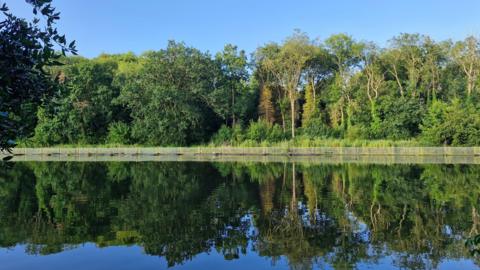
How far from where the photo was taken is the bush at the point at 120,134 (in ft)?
157

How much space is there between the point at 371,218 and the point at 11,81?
11.9 m

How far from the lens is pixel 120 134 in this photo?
47.9 metres

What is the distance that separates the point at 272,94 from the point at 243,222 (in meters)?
43.1

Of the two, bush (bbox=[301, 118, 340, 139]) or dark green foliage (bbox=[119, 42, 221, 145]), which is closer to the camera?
bush (bbox=[301, 118, 340, 139])

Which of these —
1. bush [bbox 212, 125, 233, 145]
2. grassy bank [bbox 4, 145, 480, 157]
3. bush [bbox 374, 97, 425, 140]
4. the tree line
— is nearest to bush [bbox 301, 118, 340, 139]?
the tree line

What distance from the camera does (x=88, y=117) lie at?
4859 cm

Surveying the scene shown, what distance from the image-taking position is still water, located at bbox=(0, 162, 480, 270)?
31.1 feet

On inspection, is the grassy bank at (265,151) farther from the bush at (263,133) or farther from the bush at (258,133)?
the bush at (263,133)

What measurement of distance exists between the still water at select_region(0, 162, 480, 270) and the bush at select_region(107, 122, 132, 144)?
25310 millimetres

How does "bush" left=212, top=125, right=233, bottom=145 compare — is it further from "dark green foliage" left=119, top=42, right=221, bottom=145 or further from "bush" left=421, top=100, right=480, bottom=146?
"bush" left=421, top=100, right=480, bottom=146

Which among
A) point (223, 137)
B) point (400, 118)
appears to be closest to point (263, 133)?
point (223, 137)

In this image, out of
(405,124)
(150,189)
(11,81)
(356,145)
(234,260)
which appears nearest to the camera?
(11,81)

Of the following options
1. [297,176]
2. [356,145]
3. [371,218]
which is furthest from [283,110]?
[371,218]

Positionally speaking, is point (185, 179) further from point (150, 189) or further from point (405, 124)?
point (405, 124)
